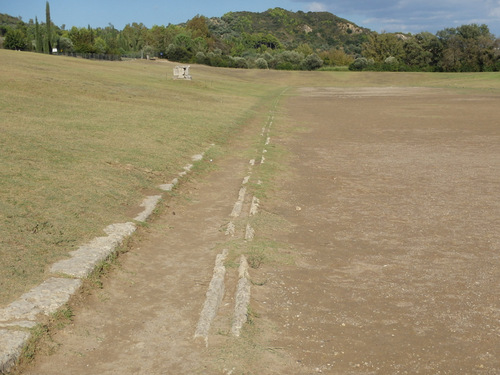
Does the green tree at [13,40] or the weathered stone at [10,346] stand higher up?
the green tree at [13,40]

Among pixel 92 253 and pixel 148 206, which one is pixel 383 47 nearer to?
pixel 148 206

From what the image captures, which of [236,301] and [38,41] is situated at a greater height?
[38,41]

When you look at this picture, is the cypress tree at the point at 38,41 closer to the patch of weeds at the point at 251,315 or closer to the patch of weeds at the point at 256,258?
the patch of weeds at the point at 256,258


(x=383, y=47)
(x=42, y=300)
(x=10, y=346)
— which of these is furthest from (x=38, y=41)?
(x=10, y=346)

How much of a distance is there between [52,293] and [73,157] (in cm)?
590

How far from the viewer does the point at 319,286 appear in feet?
19.0

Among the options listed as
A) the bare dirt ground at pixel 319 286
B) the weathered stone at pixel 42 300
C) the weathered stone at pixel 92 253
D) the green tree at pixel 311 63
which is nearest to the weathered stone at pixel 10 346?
the bare dirt ground at pixel 319 286

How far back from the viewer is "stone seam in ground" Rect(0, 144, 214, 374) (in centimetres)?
403

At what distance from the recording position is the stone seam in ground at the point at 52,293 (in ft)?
13.2

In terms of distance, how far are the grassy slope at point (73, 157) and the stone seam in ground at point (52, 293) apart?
5.5 inches

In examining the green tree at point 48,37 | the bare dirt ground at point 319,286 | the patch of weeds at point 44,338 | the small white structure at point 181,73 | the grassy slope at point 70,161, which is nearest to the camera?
the patch of weeds at point 44,338

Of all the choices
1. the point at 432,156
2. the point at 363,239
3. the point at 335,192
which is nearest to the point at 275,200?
the point at 335,192

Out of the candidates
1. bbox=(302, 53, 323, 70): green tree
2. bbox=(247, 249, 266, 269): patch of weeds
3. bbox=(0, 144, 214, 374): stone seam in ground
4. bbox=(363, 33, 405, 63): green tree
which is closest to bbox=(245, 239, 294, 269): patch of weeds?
bbox=(247, 249, 266, 269): patch of weeds

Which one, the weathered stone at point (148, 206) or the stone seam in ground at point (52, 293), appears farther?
the weathered stone at point (148, 206)
